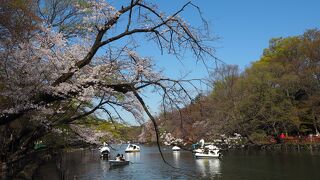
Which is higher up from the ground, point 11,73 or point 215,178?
point 11,73

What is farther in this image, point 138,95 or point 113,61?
point 113,61

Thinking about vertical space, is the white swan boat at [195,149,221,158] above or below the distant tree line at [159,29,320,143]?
below

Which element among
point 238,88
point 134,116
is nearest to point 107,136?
point 134,116

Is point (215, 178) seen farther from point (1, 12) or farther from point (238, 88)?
point (238, 88)

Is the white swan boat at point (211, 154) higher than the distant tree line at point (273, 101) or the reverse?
the reverse

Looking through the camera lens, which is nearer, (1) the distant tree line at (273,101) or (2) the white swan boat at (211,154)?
(2) the white swan boat at (211,154)

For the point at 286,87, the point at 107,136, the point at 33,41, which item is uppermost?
the point at 286,87

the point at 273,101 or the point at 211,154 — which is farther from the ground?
the point at 273,101

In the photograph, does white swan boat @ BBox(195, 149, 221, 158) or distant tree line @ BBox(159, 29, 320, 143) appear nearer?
white swan boat @ BBox(195, 149, 221, 158)

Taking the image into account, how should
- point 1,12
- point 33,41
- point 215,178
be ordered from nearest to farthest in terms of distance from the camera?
1. point 1,12
2. point 33,41
3. point 215,178

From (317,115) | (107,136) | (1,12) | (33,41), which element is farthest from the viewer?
(317,115)

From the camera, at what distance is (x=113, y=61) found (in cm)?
825

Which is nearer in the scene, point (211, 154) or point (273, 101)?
point (211, 154)

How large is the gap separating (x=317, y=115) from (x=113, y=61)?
40.7 m
